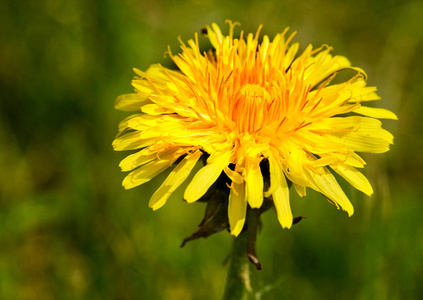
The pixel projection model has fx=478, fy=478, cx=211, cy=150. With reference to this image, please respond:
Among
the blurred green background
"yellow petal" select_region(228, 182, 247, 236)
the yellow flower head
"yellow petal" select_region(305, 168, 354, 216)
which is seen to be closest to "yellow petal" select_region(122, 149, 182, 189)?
the yellow flower head

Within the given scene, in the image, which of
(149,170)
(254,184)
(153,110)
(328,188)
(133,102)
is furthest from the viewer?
(133,102)

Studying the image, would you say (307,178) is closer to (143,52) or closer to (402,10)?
(143,52)

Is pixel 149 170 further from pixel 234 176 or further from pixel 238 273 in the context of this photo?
pixel 238 273

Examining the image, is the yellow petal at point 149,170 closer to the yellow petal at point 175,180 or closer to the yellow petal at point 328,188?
the yellow petal at point 175,180

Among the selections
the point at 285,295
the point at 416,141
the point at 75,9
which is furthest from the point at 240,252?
the point at 75,9

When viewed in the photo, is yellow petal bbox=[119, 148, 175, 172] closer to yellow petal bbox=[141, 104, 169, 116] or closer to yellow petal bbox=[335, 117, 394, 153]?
yellow petal bbox=[141, 104, 169, 116]

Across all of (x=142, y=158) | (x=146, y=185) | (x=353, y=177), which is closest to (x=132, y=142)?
(x=142, y=158)

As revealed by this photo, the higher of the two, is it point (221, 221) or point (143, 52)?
point (143, 52)
